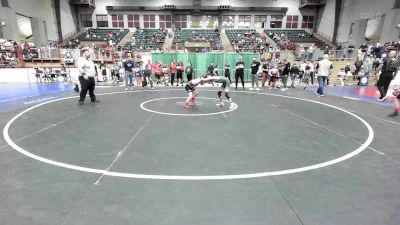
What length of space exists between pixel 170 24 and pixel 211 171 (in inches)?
1612

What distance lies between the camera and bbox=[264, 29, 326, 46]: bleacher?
36.9 meters

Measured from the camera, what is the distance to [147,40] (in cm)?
3541

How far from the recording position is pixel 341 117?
316 inches

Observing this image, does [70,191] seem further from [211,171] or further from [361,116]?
[361,116]

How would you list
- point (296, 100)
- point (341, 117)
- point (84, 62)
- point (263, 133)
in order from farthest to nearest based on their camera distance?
point (296, 100) < point (84, 62) < point (341, 117) < point (263, 133)

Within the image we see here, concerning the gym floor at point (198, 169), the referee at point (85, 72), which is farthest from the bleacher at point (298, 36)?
the referee at point (85, 72)

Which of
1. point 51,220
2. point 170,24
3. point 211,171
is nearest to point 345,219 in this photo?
point 211,171

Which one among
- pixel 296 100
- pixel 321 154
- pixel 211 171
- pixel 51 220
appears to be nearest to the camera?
pixel 51 220

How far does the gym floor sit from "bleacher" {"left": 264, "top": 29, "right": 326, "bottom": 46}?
3231 centimetres

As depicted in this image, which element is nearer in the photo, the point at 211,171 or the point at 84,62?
the point at 211,171

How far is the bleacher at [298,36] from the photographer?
3688cm

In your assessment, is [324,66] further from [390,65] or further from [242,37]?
[242,37]

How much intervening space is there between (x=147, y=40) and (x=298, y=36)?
2243 centimetres

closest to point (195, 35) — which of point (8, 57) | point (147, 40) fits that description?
point (147, 40)
